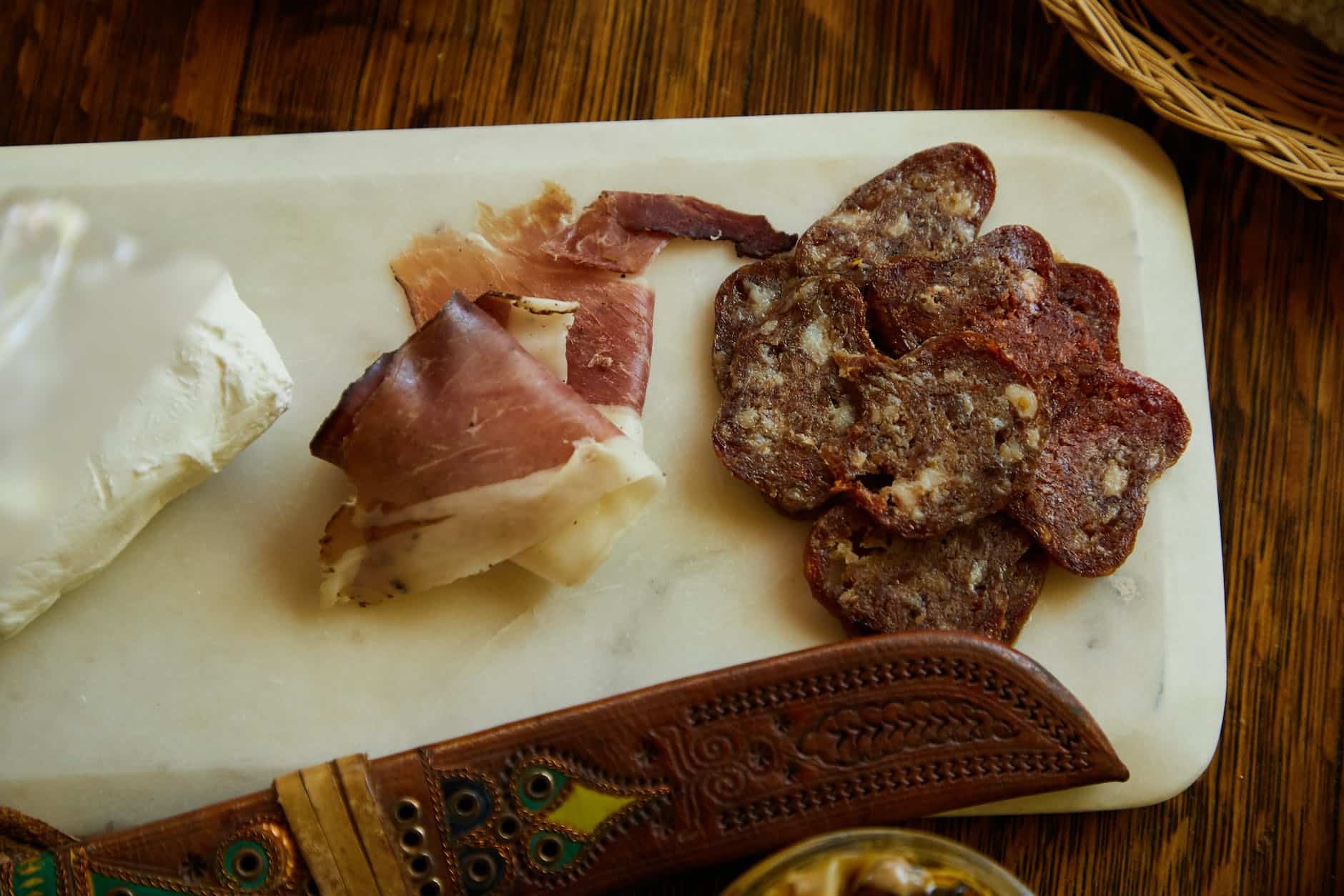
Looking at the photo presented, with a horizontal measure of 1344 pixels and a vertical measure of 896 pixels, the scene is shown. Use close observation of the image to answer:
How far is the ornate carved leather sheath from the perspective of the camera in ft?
4.24

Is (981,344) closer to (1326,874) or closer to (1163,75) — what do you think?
(1163,75)

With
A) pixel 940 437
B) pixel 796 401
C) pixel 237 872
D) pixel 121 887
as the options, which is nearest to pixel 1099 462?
pixel 940 437

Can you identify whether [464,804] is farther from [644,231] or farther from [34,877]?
[644,231]

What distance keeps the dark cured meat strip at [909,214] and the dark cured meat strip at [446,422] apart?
0.42 m

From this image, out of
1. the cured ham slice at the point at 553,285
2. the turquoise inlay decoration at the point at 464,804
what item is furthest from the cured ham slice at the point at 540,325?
the turquoise inlay decoration at the point at 464,804

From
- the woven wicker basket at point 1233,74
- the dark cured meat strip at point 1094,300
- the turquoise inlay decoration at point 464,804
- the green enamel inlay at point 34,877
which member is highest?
the woven wicker basket at point 1233,74

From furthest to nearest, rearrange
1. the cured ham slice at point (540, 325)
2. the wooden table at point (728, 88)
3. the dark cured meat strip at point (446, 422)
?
the wooden table at point (728, 88), the cured ham slice at point (540, 325), the dark cured meat strip at point (446, 422)

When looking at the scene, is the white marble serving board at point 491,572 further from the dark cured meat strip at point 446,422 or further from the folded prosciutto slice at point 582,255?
the dark cured meat strip at point 446,422

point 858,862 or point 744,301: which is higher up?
point 744,301

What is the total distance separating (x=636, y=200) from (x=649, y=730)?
2.46ft

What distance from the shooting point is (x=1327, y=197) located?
1.67m

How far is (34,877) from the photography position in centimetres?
128

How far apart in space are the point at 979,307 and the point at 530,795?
0.87m

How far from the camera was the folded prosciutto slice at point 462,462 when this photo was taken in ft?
4.60
